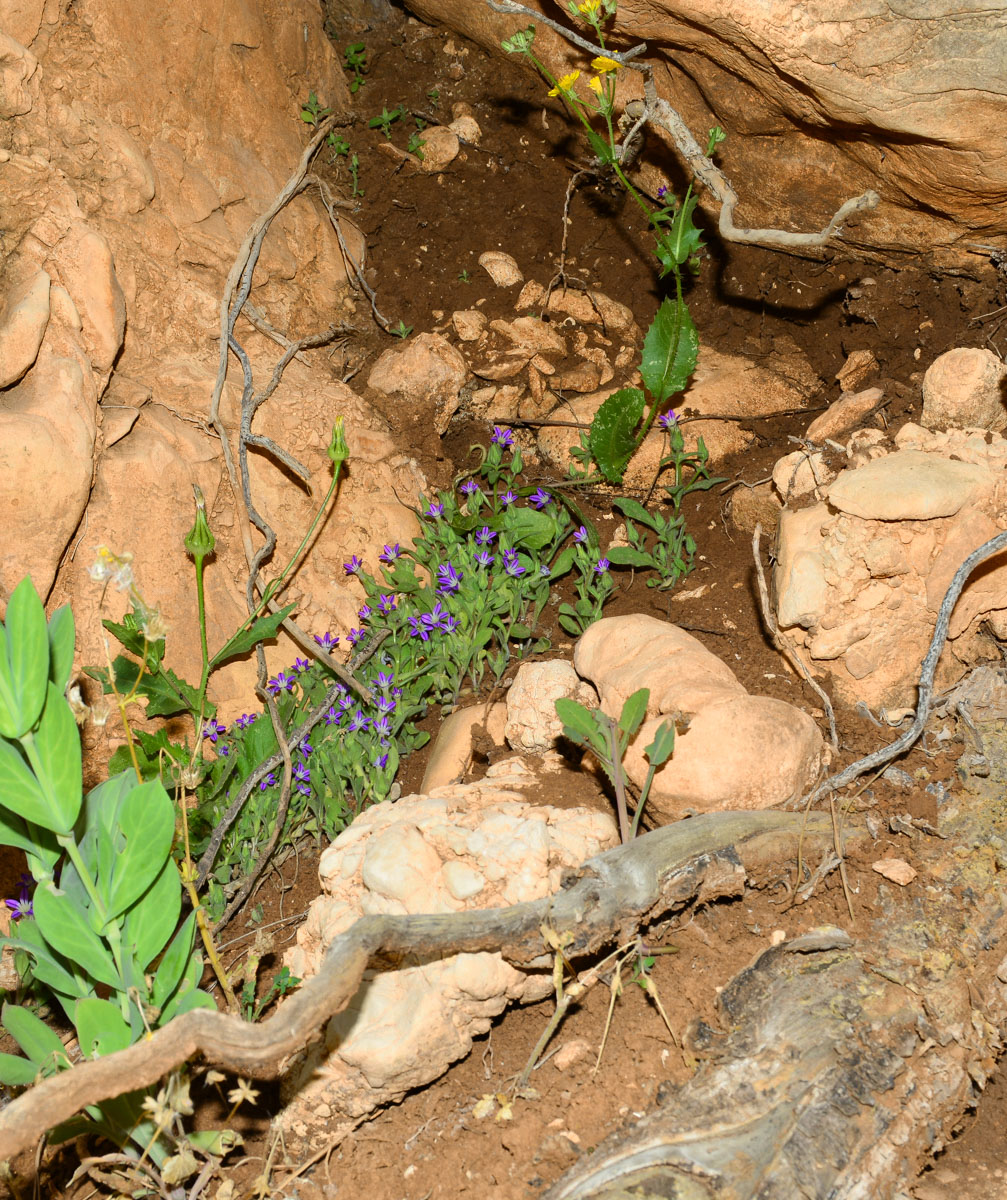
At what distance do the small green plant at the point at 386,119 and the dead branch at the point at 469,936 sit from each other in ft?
10.2

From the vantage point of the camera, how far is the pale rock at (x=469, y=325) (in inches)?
137

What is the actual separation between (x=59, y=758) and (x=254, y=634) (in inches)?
43.3

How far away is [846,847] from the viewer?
2.01 metres

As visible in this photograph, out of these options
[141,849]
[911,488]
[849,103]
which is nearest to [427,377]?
[849,103]

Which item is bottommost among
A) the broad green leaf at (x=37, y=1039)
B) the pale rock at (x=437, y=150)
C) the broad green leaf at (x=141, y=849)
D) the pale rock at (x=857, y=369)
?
the pale rock at (x=857, y=369)

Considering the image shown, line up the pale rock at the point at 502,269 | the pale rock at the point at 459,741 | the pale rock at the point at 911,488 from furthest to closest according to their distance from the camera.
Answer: the pale rock at the point at 502,269 < the pale rock at the point at 459,741 < the pale rock at the point at 911,488

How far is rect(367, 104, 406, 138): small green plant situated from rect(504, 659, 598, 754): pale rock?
2471 mm

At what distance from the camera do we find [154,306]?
9.82 feet

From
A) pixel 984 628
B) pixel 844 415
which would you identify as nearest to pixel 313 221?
pixel 844 415

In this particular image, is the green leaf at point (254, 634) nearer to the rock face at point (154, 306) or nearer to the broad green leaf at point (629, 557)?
the rock face at point (154, 306)

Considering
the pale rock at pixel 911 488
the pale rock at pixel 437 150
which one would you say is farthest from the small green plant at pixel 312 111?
the pale rock at pixel 911 488

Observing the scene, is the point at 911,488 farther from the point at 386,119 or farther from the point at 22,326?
the point at 386,119

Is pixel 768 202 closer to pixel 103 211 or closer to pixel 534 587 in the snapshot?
pixel 534 587

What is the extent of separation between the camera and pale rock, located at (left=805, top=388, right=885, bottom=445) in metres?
2.72
